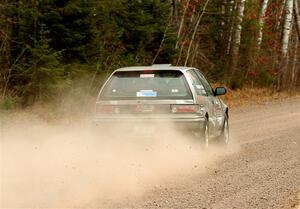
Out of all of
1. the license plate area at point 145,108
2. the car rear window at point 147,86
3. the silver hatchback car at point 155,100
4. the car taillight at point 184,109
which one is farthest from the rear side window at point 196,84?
the license plate area at point 145,108

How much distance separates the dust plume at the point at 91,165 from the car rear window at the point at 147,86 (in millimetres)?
629

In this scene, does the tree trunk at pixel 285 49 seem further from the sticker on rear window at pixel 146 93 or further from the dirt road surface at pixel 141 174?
the sticker on rear window at pixel 146 93

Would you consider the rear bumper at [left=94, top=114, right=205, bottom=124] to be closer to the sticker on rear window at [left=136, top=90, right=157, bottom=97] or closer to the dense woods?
the sticker on rear window at [left=136, top=90, right=157, bottom=97]

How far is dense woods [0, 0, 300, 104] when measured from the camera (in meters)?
18.3

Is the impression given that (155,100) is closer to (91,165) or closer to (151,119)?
(151,119)

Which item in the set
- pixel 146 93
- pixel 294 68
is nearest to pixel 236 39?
pixel 294 68

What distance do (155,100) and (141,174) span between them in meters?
1.80

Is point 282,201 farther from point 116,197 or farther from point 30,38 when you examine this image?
point 30,38

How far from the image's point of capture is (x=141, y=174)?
9867 mm

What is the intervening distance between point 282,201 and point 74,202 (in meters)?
2.75

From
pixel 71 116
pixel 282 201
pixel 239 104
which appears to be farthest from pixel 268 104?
pixel 282 201

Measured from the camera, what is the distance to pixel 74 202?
7.96m

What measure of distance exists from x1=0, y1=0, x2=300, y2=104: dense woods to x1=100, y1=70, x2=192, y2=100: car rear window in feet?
21.5

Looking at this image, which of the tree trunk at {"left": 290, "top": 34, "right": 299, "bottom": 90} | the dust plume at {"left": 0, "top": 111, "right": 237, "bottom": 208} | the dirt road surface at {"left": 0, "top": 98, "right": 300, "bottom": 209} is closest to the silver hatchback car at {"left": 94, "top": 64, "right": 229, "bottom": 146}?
the dust plume at {"left": 0, "top": 111, "right": 237, "bottom": 208}
